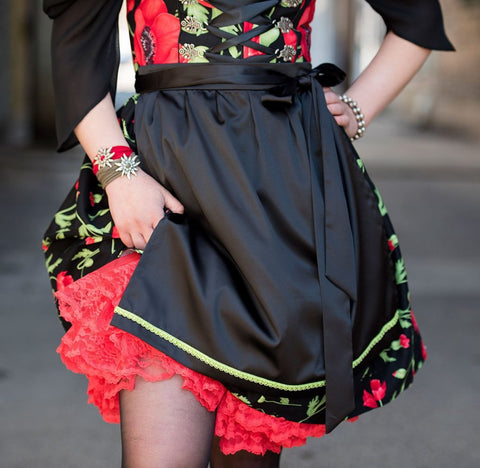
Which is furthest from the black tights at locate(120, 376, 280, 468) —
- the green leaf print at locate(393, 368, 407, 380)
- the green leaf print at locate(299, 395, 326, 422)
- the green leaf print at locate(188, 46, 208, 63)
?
the green leaf print at locate(188, 46, 208, 63)

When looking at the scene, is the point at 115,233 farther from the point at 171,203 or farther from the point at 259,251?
the point at 259,251

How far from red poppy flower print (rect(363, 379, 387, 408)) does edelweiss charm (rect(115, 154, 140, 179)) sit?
582mm

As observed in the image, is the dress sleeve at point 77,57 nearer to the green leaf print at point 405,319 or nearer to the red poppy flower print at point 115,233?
the red poppy flower print at point 115,233

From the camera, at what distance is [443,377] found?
2.99 m

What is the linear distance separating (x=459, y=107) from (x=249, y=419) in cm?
1089

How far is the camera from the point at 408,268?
4422mm

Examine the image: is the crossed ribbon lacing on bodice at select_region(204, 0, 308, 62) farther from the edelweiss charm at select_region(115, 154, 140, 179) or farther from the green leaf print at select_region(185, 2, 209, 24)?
the edelweiss charm at select_region(115, 154, 140, 179)

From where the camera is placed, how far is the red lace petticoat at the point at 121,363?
3.84 ft

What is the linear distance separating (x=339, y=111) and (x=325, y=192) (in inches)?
10.0

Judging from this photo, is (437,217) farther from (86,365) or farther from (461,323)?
(86,365)

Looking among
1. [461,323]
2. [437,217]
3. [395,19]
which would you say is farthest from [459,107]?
[395,19]

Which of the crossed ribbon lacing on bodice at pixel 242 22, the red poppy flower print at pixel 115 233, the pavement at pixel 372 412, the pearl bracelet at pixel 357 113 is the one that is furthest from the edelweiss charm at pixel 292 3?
the pavement at pixel 372 412

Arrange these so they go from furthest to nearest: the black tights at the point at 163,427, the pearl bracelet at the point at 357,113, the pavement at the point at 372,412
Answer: the pavement at the point at 372,412, the pearl bracelet at the point at 357,113, the black tights at the point at 163,427

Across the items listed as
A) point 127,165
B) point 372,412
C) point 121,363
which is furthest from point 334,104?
point 372,412
